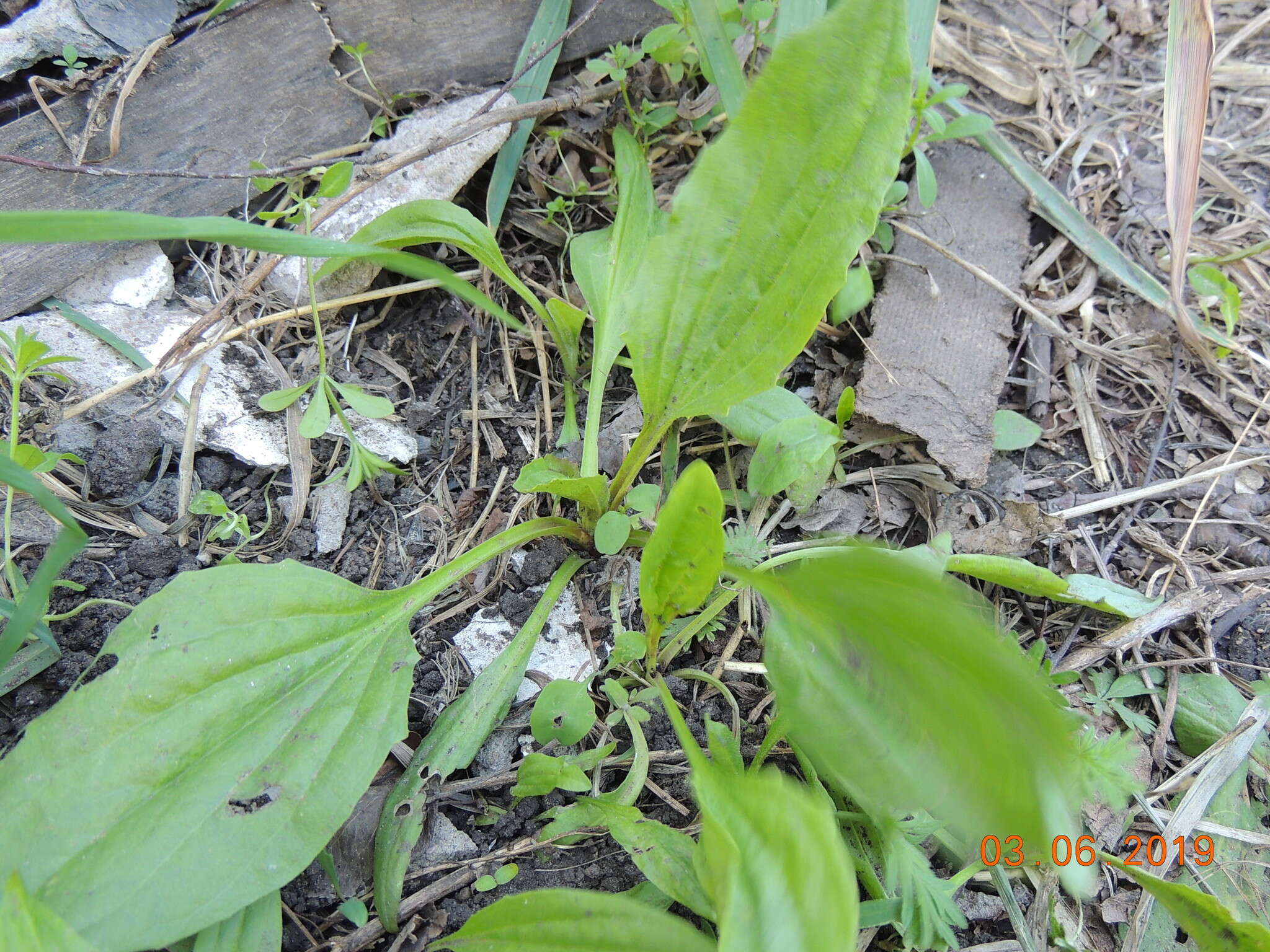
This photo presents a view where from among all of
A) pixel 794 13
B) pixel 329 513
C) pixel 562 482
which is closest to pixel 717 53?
pixel 794 13

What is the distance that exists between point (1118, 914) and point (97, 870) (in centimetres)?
145

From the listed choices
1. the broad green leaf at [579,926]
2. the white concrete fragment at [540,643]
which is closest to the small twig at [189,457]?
the white concrete fragment at [540,643]

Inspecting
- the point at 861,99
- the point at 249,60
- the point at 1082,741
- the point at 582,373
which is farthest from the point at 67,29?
the point at 1082,741

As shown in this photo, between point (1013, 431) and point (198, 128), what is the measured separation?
69.5 inches

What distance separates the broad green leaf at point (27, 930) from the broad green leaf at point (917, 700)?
83 centimetres

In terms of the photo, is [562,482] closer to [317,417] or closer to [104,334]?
[317,417]

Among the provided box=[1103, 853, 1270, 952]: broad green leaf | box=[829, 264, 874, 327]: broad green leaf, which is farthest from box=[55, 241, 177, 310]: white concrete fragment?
box=[1103, 853, 1270, 952]: broad green leaf

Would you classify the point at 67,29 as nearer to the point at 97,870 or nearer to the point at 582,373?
the point at 582,373

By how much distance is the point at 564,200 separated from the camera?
1682mm

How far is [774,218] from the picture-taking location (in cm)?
115

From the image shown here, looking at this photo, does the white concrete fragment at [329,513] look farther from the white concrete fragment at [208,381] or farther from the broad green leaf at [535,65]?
the broad green leaf at [535,65]

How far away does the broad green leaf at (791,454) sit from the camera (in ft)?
4.25

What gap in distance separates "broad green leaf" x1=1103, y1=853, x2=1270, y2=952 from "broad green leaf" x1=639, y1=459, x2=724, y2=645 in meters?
0.76

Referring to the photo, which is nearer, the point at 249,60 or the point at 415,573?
the point at 415,573
